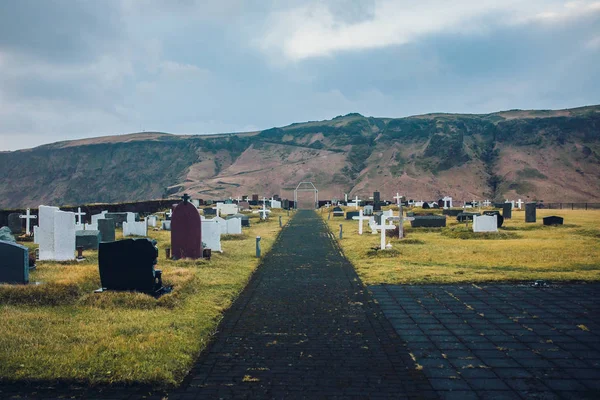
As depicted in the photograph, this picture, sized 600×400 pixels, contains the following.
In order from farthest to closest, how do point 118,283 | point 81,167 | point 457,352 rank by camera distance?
1. point 81,167
2. point 118,283
3. point 457,352

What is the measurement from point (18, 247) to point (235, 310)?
5231 millimetres

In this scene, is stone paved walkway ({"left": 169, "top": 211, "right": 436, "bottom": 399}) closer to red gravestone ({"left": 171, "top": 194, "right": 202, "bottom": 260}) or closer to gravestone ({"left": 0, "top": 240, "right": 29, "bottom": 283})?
red gravestone ({"left": 171, "top": 194, "right": 202, "bottom": 260})

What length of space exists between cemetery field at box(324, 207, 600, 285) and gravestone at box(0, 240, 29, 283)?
7.86m

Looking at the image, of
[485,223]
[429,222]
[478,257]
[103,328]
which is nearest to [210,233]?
[478,257]

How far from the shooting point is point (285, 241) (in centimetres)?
2211

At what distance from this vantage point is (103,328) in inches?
288

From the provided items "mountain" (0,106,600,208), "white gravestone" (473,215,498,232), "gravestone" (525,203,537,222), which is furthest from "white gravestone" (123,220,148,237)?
"mountain" (0,106,600,208)

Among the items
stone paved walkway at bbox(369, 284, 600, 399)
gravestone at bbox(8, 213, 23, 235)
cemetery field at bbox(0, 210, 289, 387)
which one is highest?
gravestone at bbox(8, 213, 23, 235)

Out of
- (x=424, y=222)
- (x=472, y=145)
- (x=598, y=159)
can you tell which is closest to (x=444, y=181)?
(x=472, y=145)

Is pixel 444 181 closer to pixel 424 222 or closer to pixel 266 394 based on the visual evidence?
pixel 424 222

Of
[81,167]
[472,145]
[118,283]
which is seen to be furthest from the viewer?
[81,167]

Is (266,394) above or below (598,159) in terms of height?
below

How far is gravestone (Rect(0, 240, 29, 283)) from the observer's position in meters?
10.1

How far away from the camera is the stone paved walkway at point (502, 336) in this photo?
539 centimetres
